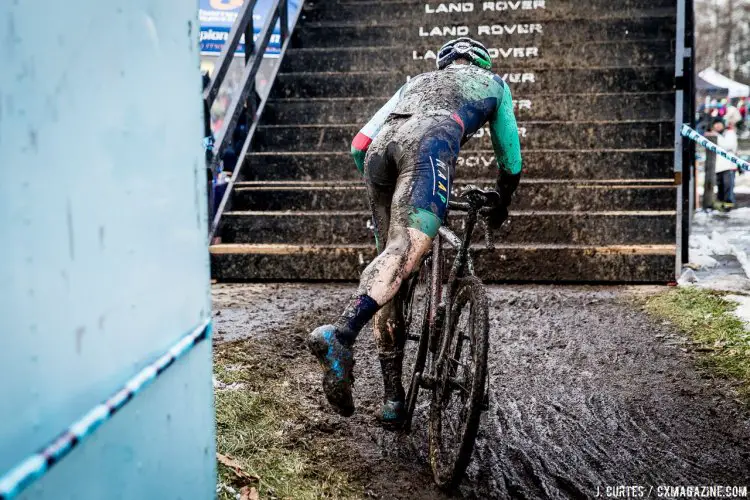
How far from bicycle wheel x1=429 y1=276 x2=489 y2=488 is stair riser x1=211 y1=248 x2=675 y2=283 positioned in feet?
14.1

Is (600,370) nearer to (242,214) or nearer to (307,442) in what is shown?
(307,442)

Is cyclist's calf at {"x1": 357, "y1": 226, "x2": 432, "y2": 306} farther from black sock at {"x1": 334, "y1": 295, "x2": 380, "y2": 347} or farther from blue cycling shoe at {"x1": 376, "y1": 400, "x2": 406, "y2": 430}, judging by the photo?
blue cycling shoe at {"x1": 376, "y1": 400, "x2": 406, "y2": 430}

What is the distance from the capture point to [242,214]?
28.6 feet

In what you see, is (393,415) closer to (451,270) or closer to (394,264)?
(451,270)

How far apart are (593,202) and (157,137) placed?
7198 mm

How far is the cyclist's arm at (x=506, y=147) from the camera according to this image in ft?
12.5

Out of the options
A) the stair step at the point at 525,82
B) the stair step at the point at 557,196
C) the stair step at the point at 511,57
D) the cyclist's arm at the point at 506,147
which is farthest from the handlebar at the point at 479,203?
the stair step at the point at 511,57

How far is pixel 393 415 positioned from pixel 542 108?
6.28 metres

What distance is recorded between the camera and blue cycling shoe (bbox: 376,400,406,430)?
13.2ft

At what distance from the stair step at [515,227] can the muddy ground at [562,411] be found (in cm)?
132

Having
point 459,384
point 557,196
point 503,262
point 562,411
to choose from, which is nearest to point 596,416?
point 562,411

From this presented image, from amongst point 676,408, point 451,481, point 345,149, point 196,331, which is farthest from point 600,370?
point 345,149

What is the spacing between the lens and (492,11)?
35.1 feet

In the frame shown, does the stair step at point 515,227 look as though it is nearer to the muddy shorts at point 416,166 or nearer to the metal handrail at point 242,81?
the metal handrail at point 242,81
